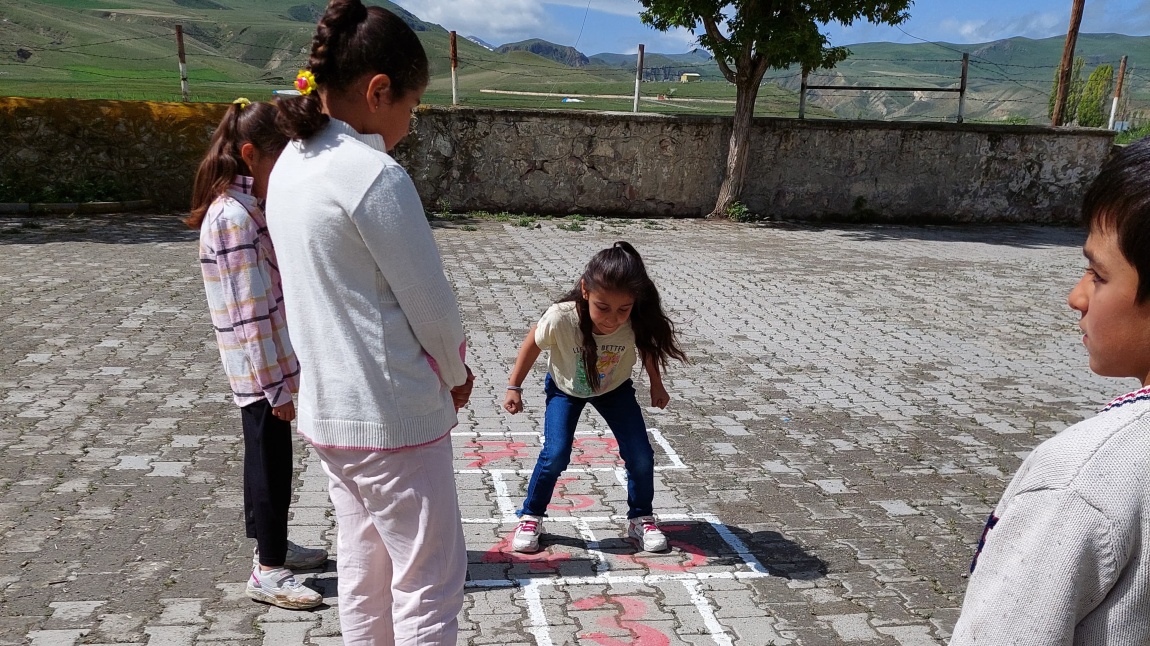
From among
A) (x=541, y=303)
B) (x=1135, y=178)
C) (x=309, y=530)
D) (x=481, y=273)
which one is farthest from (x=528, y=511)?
(x=481, y=273)

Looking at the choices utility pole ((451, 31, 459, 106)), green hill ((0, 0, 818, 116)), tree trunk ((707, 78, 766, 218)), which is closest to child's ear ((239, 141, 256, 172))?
green hill ((0, 0, 818, 116))

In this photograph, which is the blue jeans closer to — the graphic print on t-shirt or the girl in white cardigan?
the graphic print on t-shirt

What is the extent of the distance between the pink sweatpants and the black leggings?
990mm

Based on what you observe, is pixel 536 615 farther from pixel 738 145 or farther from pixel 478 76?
pixel 478 76

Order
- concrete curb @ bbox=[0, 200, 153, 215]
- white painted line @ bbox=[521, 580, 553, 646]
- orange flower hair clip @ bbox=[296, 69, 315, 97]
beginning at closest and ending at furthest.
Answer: orange flower hair clip @ bbox=[296, 69, 315, 97] → white painted line @ bbox=[521, 580, 553, 646] → concrete curb @ bbox=[0, 200, 153, 215]

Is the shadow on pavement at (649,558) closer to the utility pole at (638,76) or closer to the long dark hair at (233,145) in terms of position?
the long dark hair at (233,145)

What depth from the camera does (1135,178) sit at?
4.12 ft

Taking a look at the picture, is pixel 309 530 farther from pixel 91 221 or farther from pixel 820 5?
pixel 820 5

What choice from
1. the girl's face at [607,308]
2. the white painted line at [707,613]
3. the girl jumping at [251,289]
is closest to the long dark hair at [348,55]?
the girl jumping at [251,289]

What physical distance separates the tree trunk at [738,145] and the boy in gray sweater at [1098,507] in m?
14.6

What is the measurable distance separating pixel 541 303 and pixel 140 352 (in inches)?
145

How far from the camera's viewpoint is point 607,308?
12.1 feet

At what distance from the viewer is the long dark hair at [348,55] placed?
216cm

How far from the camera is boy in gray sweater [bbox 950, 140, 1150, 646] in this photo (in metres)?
1.20
